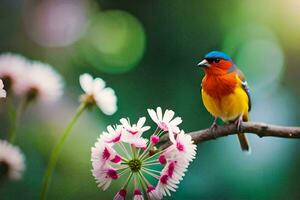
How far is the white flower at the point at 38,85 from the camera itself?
2.15 feet

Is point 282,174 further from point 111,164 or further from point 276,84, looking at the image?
point 111,164

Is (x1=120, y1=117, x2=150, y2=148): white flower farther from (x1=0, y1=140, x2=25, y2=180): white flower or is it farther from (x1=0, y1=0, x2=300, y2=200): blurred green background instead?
(x1=0, y1=0, x2=300, y2=200): blurred green background

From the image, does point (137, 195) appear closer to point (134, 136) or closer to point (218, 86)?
point (134, 136)

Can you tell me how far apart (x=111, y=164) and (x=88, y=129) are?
1.40ft

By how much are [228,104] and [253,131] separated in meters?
0.13

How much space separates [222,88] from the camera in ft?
2.34

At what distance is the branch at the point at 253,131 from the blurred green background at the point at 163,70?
240mm

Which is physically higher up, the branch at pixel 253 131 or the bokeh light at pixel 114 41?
the bokeh light at pixel 114 41

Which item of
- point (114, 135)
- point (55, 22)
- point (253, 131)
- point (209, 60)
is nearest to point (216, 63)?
point (209, 60)

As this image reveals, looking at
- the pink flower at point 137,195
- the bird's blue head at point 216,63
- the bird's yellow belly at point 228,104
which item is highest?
the bird's blue head at point 216,63

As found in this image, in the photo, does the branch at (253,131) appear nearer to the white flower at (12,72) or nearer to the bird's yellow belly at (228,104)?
the bird's yellow belly at (228,104)

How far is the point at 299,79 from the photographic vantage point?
35.8 inches

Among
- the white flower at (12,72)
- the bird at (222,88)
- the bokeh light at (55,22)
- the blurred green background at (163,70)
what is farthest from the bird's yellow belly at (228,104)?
the bokeh light at (55,22)

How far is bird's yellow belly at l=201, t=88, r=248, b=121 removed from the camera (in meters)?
0.72
